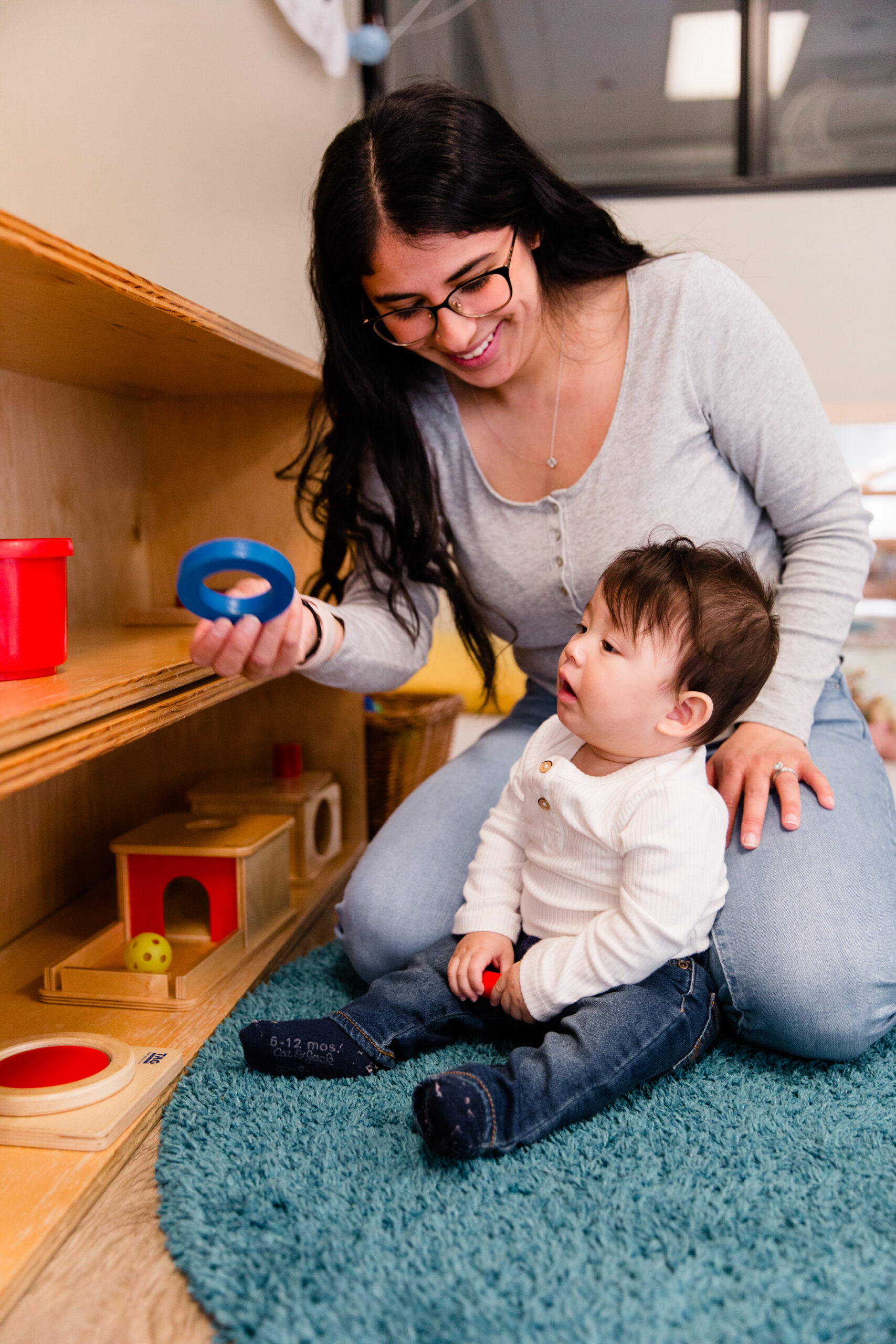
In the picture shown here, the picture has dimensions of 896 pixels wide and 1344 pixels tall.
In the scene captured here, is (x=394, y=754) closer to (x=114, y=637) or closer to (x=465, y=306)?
(x=114, y=637)

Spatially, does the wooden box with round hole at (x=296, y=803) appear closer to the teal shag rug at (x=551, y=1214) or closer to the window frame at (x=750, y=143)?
the teal shag rug at (x=551, y=1214)

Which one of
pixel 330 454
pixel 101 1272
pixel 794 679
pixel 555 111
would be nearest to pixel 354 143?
pixel 330 454

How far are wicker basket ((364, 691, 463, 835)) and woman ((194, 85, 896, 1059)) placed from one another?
16.3 inches

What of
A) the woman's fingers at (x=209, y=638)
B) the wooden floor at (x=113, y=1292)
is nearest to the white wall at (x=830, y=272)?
the woman's fingers at (x=209, y=638)

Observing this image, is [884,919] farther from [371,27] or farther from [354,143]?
[371,27]

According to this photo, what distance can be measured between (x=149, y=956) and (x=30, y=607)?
426 millimetres

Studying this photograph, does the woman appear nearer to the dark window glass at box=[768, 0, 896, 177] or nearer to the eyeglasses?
the eyeglasses

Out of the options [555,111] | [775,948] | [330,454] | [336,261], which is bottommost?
[775,948]

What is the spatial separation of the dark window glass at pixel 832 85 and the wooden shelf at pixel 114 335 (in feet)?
5.46

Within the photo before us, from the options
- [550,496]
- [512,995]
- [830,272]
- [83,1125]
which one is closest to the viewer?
[83,1125]

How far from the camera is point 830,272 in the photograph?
92.5 inches

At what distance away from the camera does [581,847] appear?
3.06 ft

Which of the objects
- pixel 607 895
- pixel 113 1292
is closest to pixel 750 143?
pixel 607 895

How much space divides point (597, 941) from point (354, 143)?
757 mm
